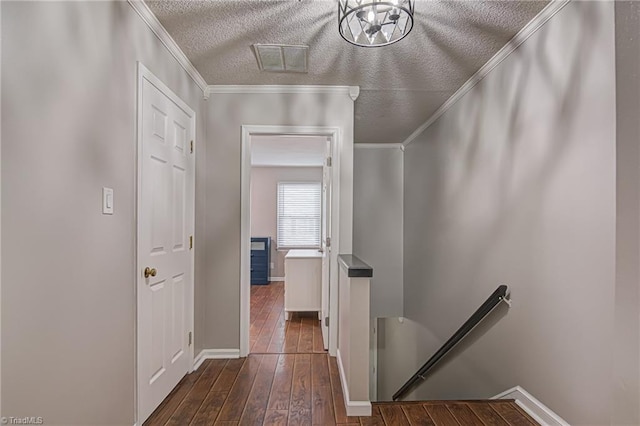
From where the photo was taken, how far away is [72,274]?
1297 millimetres

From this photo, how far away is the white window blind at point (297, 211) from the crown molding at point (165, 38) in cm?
446

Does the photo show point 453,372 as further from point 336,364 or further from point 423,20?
point 423,20

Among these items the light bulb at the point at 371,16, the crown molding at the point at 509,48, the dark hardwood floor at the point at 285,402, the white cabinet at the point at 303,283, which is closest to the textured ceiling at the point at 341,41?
the crown molding at the point at 509,48

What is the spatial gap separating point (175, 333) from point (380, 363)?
368 centimetres

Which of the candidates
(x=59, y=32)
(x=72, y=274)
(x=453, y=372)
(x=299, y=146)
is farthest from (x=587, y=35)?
(x=299, y=146)

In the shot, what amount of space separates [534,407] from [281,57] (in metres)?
2.75

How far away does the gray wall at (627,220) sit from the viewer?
0.65m

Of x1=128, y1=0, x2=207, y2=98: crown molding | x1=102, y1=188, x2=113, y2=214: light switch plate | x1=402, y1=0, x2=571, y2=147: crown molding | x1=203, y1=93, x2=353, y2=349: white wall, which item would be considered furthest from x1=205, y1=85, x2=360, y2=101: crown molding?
x1=102, y1=188, x2=113, y2=214: light switch plate

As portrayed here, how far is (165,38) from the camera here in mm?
2051

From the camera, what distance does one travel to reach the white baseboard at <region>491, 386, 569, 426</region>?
5.70 ft

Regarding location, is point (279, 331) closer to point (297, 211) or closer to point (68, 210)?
point (68, 210)

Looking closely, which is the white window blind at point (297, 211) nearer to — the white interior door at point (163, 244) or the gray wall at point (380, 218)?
the gray wall at point (380, 218)

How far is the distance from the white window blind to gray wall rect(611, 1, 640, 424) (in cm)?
651

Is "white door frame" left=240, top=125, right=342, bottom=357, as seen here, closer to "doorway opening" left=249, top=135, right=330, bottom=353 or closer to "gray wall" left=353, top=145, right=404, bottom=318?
"doorway opening" left=249, top=135, right=330, bottom=353
